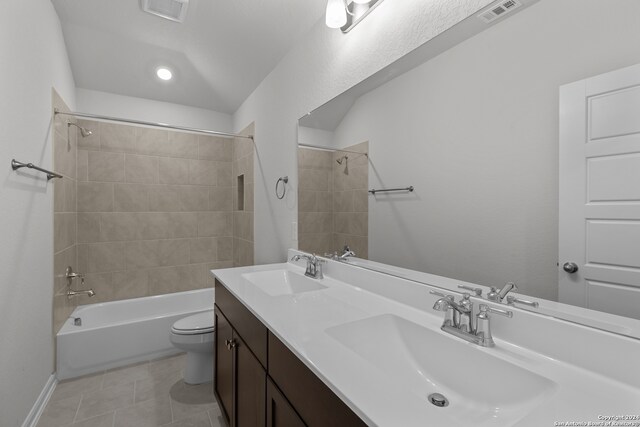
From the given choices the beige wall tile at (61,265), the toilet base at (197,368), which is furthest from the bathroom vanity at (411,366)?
the beige wall tile at (61,265)

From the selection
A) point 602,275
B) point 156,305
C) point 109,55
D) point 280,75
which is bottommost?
point 156,305

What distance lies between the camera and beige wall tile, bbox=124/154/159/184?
3.03 meters

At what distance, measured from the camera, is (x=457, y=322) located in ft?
2.97

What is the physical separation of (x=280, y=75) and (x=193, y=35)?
0.72 meters

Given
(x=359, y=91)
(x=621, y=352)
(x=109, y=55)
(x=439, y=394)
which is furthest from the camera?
(x=109, y=55)

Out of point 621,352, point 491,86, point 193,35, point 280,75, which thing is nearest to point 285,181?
point 280,75

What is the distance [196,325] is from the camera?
2.16 meters

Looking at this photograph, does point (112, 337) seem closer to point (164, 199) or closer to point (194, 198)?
point (164, 199)

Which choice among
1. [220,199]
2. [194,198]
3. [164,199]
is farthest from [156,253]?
[220,199]

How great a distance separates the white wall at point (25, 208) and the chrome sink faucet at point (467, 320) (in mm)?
1914

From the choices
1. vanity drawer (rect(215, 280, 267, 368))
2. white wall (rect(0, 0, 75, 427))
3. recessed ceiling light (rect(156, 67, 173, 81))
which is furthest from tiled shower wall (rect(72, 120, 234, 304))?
vanity drawer (rect(215, 280, 267, 368))

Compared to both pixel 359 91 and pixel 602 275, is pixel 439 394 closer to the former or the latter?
pixel 602 275

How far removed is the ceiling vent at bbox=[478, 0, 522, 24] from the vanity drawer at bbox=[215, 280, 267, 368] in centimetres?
126

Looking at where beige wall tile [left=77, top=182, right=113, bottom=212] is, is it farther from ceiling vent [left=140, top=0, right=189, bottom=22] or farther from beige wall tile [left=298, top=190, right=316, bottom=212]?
beige wall tile [left=298, top=190, right=316, bottom=212]
